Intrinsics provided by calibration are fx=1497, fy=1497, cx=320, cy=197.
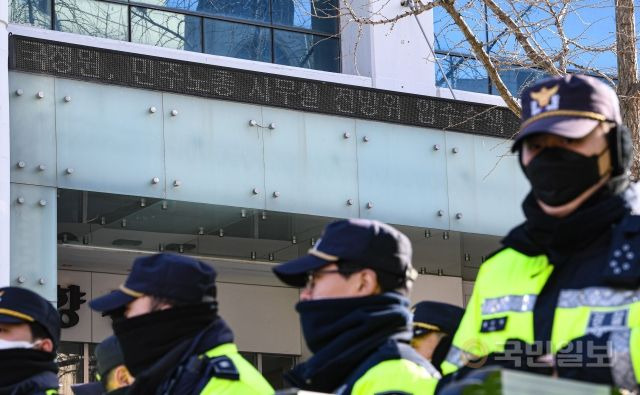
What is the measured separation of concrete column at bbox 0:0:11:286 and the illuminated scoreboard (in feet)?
0.79

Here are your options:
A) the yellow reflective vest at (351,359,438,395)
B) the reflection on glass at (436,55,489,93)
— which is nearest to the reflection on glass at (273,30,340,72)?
the reflection on glass at (436,55,489,93)

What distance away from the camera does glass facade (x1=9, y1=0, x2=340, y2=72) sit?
624 inches

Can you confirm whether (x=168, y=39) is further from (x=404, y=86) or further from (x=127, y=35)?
(x=404, y=86)

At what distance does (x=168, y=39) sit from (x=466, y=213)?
3894 mm

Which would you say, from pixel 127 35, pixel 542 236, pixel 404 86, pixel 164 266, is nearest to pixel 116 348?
pixel 164 266

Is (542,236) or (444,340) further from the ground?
(542,236)

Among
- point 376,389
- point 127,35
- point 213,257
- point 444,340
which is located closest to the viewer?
point 376,389

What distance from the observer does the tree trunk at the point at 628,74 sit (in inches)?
465

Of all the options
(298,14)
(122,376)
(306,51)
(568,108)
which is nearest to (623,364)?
(568,108)

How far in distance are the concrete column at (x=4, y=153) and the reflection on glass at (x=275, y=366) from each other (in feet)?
18.8

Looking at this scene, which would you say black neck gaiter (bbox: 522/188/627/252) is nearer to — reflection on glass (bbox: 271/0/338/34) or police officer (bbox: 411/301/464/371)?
police officer (bbox: 411/301/464/371)

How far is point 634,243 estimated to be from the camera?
407 cm

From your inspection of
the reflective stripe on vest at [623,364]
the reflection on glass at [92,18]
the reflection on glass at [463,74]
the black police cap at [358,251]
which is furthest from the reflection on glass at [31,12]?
the reflective stripe on vest at [623,364]

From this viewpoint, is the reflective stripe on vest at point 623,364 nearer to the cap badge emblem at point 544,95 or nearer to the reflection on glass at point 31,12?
the cap badge emblem at point 544,95
